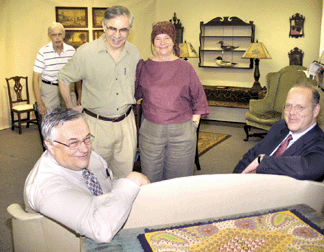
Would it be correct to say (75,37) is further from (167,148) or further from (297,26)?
(167,148)

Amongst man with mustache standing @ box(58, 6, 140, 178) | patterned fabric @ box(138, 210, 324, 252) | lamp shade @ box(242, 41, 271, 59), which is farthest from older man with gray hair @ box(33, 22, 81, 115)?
lamp shade @ box(242, 41, 271, 59)

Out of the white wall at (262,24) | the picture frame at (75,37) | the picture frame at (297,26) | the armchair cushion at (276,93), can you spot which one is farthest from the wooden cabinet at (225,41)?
the picture frame at (75,37)

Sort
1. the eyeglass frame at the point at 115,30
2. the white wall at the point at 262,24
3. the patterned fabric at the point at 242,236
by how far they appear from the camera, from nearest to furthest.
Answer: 1. the patterned fabric at the point at 242,236
2. the eyeglass frame at the point at 115,30
3. the white wall at the point at 262,24

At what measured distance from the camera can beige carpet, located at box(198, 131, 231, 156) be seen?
5037 millimetres

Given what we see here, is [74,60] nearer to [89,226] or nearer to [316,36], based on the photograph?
[89,226]

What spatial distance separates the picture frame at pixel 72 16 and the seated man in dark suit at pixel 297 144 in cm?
552

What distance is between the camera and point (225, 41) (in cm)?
679

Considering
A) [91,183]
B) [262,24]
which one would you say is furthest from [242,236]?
[262,24]

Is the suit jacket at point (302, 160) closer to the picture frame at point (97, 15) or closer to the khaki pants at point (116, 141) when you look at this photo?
the khaki pants at point (116, 141)

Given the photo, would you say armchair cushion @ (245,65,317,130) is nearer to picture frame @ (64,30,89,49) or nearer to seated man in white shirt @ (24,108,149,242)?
picture frame @ (64,30,89,49)

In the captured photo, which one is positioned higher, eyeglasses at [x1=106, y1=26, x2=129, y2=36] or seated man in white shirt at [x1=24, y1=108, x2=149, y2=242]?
eyeglasses at [x1=106, y1=26, x2=129, y2=36]

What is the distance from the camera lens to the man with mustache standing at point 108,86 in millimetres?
2369

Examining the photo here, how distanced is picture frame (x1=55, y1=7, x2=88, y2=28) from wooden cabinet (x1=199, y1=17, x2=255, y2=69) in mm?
2424

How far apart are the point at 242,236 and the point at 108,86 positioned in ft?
4.99
